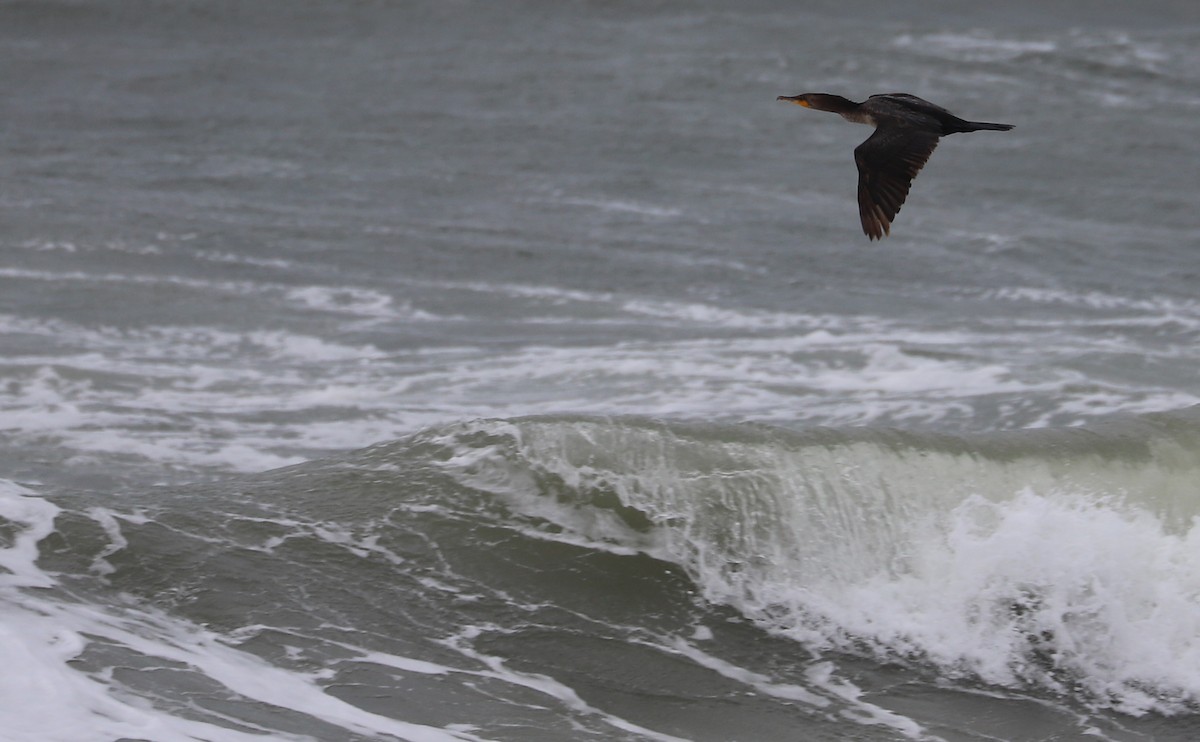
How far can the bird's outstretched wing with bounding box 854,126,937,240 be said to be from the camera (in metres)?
5.87

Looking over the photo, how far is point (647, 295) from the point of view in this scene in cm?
1218

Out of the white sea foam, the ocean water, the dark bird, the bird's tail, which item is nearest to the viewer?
the white sea foam

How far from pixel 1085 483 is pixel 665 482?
1.86 m

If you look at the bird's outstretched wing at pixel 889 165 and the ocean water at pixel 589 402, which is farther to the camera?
the ocean water at pixel 589 402

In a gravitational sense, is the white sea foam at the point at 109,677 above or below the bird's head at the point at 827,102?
below

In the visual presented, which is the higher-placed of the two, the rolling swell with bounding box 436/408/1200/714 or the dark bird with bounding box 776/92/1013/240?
the dark bird with bounding box 776/92/1013/240

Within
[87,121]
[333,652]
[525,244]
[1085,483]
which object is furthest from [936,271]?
[87,121]

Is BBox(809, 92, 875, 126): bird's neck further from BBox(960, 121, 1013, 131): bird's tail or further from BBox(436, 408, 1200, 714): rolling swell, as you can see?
BBox(436, 408, 1200, 714): rolling swell

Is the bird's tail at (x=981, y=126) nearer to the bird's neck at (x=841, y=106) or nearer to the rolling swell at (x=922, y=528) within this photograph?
the bird's neck at (x=841, y=106)

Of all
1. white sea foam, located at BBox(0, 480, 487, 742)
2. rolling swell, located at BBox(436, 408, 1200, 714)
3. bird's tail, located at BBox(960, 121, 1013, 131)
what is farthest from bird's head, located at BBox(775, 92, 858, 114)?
white sea foam, located at BBox(0, 480, 487, 742)

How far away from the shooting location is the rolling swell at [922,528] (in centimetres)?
648

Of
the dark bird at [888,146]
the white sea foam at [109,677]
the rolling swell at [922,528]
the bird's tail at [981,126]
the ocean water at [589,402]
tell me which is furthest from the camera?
the rolling swell at [922,528]

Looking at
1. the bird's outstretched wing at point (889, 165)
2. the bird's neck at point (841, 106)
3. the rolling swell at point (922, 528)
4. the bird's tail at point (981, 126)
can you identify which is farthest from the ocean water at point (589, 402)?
the bird's tail at point (981, 126)

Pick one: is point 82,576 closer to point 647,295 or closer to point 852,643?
point 852,643
